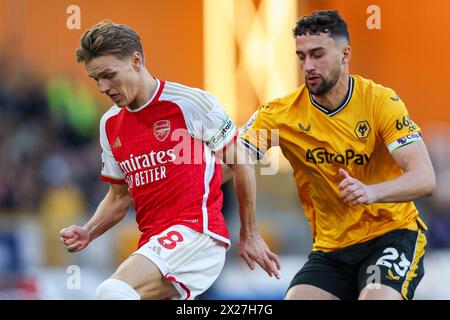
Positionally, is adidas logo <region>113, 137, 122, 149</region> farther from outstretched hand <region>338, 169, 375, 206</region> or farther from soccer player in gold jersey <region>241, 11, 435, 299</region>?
outstretched hand <region>338, 169, 375, 206</region>

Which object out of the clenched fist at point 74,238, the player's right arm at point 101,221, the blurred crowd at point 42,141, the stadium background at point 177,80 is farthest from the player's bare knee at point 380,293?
the blurred crowd at point 42,141

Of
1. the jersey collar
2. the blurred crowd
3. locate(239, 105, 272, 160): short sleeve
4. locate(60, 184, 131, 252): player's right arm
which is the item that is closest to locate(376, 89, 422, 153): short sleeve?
the jersey collar

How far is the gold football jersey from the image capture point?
565 centimetres

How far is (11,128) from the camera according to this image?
44.1 feet

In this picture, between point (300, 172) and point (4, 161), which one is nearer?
point (300, 172)

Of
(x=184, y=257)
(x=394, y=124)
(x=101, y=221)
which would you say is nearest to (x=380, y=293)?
(x=394, y=124)

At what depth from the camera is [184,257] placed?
5.23 metres

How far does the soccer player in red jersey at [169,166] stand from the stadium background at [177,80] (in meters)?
4.95

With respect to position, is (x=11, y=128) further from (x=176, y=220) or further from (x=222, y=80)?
(x=176, y=220)

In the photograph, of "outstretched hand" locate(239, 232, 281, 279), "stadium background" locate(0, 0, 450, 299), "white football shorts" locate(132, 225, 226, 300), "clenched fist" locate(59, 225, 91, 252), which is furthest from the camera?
"stadium background" locate(0, 0, 450, 299)

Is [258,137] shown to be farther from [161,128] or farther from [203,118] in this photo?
[161,128]

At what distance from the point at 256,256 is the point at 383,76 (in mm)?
9376
